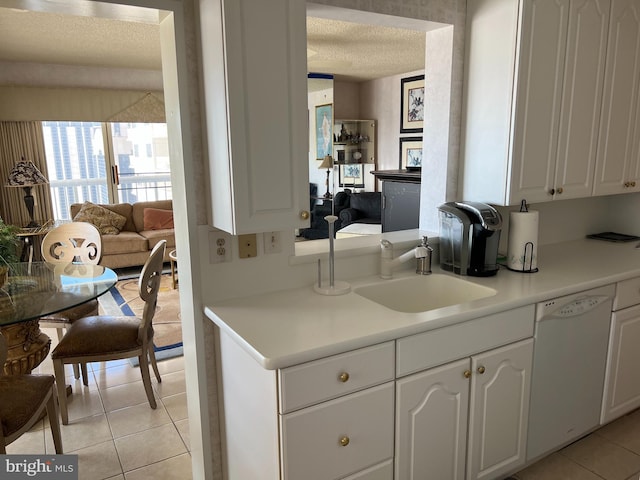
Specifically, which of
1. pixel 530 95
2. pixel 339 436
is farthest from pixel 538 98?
pixel 339 436

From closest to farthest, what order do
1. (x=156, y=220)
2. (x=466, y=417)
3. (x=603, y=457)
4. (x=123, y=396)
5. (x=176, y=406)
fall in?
(x=466, y=417) → (x=603, y=457) → (x=176, y=406) → (x=123, y=396) → (x=156, y=220)

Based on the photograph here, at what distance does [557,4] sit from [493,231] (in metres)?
1.05

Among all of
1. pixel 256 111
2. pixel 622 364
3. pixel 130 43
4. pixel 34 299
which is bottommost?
pixel 622 364

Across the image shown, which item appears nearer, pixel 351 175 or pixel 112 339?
pixel 112 339

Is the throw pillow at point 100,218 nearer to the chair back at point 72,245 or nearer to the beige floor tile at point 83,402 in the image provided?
the chair back at point 72,245

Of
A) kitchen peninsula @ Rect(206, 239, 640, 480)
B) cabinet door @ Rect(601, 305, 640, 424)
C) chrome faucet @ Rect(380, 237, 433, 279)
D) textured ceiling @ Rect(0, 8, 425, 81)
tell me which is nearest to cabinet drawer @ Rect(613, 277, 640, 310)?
cabinet door @ Rect(601, 305, 640, 424)

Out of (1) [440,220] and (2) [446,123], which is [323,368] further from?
(2) [446,123]

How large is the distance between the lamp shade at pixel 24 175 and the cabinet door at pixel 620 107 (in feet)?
18.7

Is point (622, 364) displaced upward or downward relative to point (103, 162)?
downward

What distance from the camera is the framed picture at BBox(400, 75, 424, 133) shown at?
6.61m

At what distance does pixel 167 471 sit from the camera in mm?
2244

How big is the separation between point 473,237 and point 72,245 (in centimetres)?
281

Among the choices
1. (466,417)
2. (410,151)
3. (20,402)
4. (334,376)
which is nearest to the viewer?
(334,376)

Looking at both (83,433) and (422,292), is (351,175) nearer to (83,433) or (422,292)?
(422,292)
